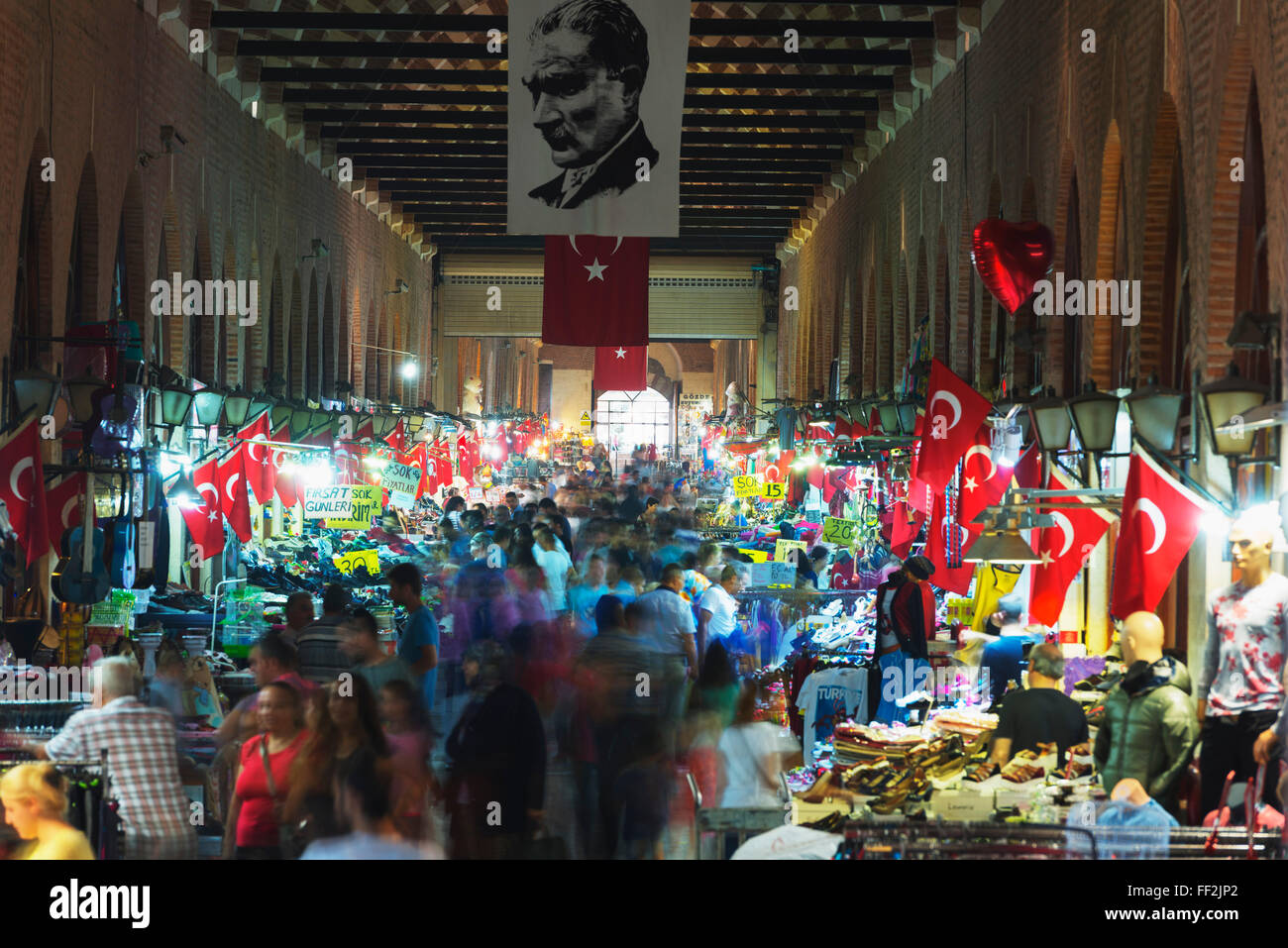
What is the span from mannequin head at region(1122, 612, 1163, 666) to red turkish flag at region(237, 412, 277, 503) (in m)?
9.45

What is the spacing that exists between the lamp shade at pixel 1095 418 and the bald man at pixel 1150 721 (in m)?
1.90

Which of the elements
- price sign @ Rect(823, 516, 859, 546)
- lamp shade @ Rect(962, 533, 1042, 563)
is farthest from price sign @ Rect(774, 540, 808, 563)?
lamp shade @ Rect(962, 533, 1042, 563)

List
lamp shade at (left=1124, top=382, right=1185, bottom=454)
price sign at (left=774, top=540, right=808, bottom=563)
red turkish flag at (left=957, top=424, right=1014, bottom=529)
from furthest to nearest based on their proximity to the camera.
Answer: price sign at (left=774, top=540, right=808, bottom=563)
red turkish flag at (left=957, top=424, right=1014, bottom=529)
lamp shade at (left=1124, top=382, right=1185, bottom=454)

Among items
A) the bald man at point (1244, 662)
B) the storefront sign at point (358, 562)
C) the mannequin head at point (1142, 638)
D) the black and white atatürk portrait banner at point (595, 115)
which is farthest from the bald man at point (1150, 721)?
the storefront sign at point (358, 562)

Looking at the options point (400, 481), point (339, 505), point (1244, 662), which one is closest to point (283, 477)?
point (339, 505)

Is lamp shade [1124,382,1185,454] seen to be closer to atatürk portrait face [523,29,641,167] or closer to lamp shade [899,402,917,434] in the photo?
atatürk portrait face [523,29,641,167]

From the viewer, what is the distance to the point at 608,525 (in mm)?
15195

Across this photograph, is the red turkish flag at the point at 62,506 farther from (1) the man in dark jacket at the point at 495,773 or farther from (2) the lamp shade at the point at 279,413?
(1) the man in dark jacket at the point at 495,773

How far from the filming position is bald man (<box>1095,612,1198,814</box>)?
268 inches

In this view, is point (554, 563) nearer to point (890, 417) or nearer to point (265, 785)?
point (890, 417)

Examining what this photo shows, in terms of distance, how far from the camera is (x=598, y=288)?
19.0 meters

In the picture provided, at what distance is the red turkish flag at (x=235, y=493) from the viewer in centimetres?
1404

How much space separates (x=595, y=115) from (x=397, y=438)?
481 inches
